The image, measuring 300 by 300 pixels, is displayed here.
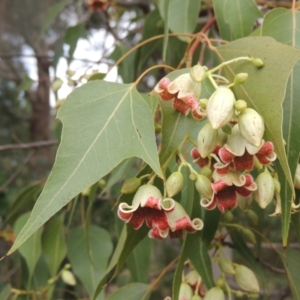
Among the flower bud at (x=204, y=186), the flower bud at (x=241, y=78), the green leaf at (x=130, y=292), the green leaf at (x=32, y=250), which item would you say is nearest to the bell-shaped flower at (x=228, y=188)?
the flower bud at (x=204, y=186)

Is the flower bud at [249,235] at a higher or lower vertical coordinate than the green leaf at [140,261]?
higher

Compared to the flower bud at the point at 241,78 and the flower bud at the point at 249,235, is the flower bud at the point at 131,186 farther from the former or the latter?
the flower bud at the point at 249,235

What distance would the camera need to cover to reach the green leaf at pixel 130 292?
0.93 meters

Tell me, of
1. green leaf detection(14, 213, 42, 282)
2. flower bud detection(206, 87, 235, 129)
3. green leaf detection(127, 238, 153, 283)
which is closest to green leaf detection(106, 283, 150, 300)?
green leaf detection(127, 238, 153, 283)

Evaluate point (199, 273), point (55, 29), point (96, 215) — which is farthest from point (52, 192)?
point (55, 29)

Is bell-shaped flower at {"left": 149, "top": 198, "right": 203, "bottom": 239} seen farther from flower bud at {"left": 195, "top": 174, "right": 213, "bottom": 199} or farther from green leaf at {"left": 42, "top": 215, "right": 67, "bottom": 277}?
green leaf at {"left": 42, "top": 215, "right": 67, "bottom": 277}

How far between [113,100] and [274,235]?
2.31 m

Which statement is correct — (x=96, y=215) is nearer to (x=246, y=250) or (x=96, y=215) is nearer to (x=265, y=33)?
(x=246, y=250)

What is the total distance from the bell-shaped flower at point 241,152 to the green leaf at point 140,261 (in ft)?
1.82

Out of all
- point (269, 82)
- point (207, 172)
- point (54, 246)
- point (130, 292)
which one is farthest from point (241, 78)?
point (54, 246)

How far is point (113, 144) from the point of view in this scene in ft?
1.97

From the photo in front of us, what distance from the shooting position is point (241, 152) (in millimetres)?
588

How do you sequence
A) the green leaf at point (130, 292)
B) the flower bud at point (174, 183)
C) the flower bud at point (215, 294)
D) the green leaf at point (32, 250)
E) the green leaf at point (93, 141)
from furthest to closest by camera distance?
the green leaf at point (32, 250) < the green leaf at point (130, 292) < the flower bud at point (215, 294) < the flower bud at point (174, 183) < the green leaf at point (93, 141)

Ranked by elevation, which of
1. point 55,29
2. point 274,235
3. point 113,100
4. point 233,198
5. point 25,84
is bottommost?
point 274,235
